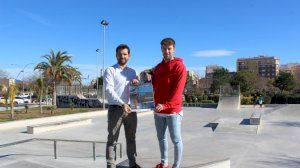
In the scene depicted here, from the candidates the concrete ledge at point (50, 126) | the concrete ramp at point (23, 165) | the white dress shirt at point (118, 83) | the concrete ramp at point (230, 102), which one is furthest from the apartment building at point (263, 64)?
the white dress shirt at point (118, 83)

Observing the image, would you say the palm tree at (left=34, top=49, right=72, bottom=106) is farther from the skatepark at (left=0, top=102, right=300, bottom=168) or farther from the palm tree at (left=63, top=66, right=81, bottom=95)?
the skatepark at (left=0, top=102, right=300, bottom=168)

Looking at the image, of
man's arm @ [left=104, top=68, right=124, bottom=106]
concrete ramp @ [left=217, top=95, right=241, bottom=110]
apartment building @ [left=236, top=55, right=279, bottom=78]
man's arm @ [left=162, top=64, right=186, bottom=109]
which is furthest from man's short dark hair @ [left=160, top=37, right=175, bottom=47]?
apartment building @ [left=236, top=55, right=279, bottom=78]

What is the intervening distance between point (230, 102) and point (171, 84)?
30.4 metres

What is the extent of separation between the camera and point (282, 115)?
23234 millimetres

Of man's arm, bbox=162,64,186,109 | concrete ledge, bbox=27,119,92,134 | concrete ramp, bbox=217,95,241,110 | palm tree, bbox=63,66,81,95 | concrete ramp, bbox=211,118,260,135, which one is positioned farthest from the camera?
palm tree, bbox=63,66,81,95

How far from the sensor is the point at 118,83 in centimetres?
529

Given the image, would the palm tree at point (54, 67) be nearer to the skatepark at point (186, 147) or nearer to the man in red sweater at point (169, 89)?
the skatepark at point (186, 147)

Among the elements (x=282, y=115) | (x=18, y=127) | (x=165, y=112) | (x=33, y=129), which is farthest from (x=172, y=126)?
(x=282, y=115)

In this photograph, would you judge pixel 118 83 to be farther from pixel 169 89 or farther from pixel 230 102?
pixel 230 102

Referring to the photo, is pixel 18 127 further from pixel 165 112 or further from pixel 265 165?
pixel 165 112

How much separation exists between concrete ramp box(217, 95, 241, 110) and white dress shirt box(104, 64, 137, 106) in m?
29.2

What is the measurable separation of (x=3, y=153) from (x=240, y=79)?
191 feet

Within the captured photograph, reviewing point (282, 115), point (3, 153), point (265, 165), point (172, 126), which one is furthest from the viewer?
point (282, 115)

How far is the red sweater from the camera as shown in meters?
4.86
